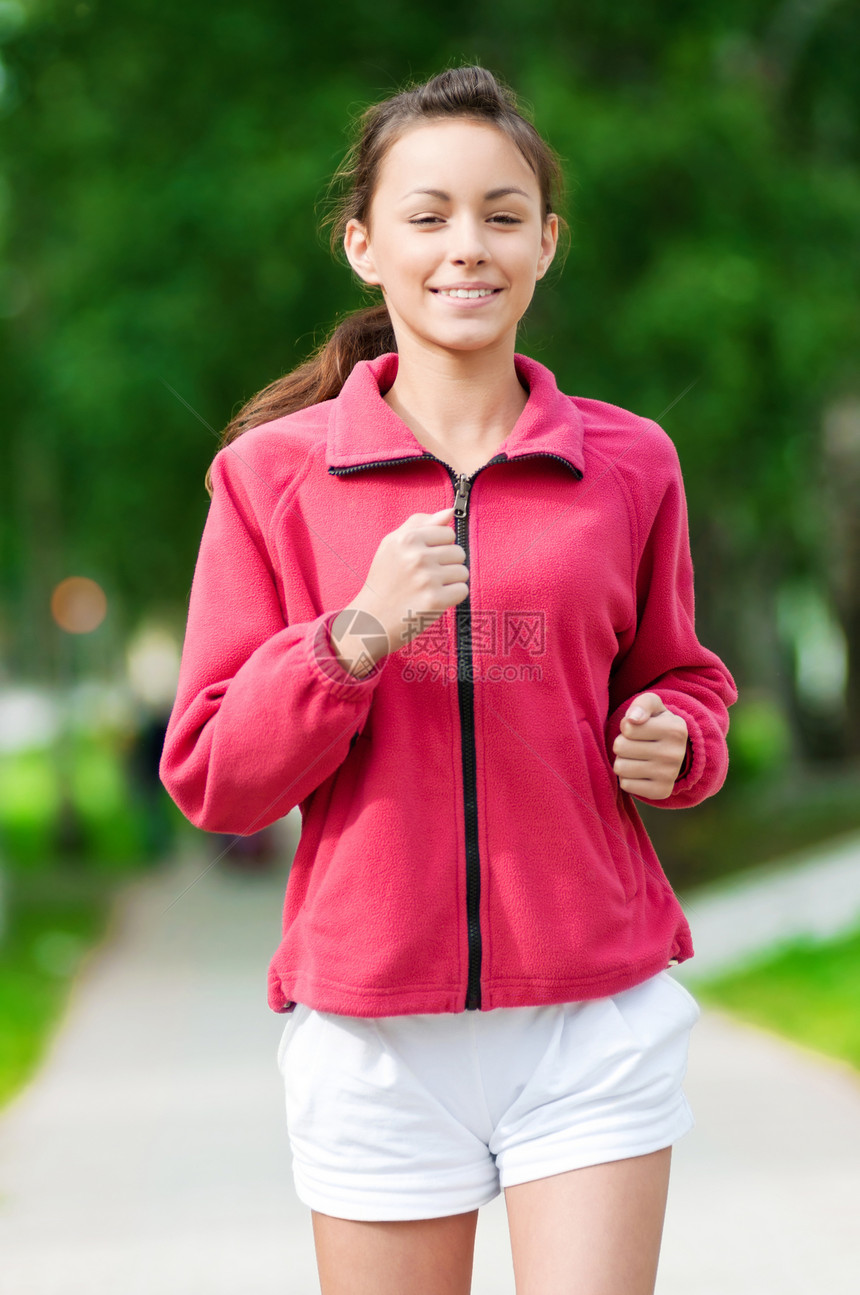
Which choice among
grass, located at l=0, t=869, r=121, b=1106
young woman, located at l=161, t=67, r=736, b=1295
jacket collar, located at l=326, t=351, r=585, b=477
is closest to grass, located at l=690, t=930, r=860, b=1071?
grass, located at l=0, t=869, r=121, b=1106

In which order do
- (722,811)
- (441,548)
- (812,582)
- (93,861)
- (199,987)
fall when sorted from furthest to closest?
(812,582), (93,861), (722,811), (199,987), (441,548)

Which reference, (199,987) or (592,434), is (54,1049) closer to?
(199,987)

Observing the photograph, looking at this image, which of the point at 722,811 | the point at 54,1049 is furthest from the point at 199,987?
the point at 722,811

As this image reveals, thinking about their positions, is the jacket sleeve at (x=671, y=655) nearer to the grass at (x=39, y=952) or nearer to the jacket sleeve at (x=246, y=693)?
the jacket sleeve at (x=246, y=693)

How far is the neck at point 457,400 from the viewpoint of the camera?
80.3 inches

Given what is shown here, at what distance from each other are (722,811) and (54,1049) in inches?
333

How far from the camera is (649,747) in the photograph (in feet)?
6.26

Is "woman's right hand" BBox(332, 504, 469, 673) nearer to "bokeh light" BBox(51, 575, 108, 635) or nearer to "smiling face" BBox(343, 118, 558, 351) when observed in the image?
"smiling face" BBox(343, 118, 558, 351)

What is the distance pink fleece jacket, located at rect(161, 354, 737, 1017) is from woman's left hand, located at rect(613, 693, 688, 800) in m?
0.05

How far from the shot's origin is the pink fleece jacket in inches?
73.5

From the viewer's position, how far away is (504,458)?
1.96 metres

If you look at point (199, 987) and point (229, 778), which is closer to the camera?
point (229, 778)

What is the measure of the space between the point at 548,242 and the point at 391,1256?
129 centimetres

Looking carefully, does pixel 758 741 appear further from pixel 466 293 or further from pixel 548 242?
pixel 466 293
